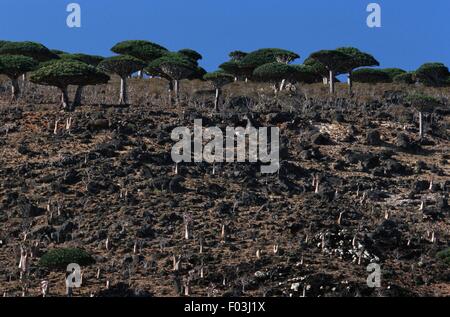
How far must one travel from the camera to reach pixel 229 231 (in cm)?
4016

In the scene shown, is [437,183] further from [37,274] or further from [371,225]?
[37,274]

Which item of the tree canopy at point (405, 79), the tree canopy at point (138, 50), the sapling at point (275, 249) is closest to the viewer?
the sapling at point (275, 249)

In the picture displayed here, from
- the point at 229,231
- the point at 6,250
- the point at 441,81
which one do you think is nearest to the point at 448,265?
the point at 229,231

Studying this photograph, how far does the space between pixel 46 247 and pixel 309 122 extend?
19406mm

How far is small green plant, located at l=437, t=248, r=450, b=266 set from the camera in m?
37.7

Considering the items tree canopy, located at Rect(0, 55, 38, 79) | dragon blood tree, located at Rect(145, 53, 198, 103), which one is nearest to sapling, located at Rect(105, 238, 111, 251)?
tree canopy, located at Rect(0, 55, 38, 79)

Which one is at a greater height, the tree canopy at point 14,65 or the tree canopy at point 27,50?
the tree canopy at point 27,50

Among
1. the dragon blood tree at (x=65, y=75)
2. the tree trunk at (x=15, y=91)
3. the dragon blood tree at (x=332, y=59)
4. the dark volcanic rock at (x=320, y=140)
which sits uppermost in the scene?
the dragon blood tree at (x=332, y=59)

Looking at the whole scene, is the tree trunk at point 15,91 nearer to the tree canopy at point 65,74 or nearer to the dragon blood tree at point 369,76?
the tree canopy at point 65,74

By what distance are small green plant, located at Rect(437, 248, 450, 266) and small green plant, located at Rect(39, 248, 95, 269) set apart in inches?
505

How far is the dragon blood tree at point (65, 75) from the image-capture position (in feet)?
177

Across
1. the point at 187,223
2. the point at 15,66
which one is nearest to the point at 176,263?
the point at 187,223

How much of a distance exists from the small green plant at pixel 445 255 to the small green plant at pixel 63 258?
1282cm

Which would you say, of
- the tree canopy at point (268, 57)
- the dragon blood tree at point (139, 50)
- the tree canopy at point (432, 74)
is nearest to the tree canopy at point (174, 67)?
the dragon blood tree at point (139, 50)
